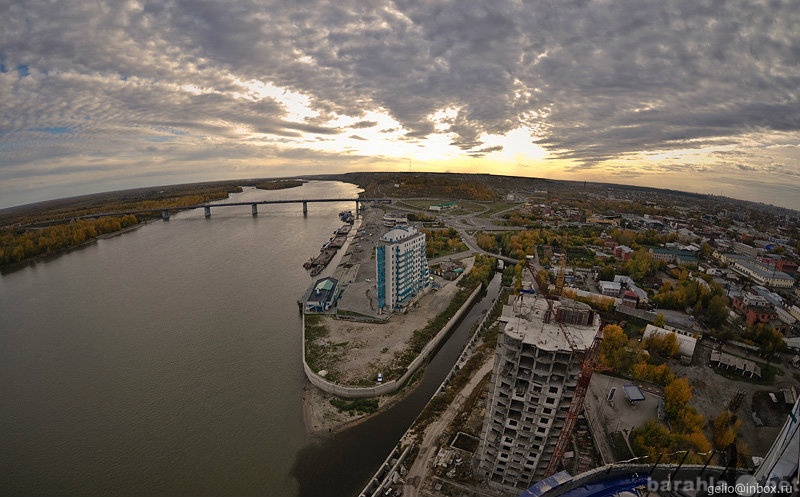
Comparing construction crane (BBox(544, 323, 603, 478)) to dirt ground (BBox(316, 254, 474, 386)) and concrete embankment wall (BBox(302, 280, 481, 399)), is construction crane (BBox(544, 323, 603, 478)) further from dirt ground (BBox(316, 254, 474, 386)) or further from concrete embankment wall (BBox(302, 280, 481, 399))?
dirt ground (BBox(316, 254, 474, 386))

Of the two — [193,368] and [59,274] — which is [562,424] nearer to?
[193,368]

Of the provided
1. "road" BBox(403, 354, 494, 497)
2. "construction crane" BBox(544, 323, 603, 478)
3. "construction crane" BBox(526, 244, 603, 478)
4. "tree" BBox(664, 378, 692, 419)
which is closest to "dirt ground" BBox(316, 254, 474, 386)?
"road" BBox(403, 354, 494, 497)

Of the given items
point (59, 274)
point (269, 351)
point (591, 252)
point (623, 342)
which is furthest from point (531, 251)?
point (59, 274)

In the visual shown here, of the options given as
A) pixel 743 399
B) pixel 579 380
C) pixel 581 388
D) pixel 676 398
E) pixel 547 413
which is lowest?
pixel 743 399

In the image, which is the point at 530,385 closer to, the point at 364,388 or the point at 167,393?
the point at 364,388

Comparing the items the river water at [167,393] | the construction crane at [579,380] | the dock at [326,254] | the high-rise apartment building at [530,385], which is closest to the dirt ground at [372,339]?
the river water at [167,393]

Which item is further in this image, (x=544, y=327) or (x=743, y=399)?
(x=743, y=399)

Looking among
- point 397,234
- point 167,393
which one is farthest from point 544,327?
point 167,393
